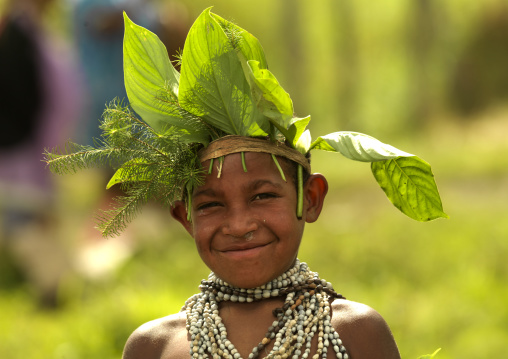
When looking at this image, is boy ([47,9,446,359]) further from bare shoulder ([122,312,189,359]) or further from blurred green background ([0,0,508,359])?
blurred green background ([0,0,508,359])

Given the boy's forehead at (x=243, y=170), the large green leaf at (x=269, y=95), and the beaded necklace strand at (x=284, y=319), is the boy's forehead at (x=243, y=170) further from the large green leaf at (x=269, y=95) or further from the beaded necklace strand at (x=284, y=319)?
the beaded necklace strand at (x=284, y=319)

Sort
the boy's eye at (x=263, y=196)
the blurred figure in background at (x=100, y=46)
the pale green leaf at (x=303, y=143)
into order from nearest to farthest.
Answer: the boy's eye at (x=263, y=196) → the pale green leaf at (x=303, y=143) → the blurred figure in background at (x=100, y=46)

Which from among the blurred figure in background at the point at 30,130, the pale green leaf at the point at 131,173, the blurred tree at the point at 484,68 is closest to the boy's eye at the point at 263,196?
the pale green leaf at the point at 131,173

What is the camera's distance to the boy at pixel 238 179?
249 centimetres

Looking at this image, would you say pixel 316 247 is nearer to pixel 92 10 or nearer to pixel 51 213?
pixel 51 213

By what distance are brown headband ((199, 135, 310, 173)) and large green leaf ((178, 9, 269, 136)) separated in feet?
0.09

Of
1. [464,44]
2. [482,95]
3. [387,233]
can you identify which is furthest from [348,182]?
[464,44]

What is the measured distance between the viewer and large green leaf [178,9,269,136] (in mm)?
2486

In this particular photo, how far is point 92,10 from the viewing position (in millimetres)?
7367

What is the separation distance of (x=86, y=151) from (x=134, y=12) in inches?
190

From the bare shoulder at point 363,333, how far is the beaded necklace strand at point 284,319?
0.04 meters

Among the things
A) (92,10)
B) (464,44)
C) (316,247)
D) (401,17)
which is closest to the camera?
(316,247)

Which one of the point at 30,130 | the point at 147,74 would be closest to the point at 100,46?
the point at 30,130

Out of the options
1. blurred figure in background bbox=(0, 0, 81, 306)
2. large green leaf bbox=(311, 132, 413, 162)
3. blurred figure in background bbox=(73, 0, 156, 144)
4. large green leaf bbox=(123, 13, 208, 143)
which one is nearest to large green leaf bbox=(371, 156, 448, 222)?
large green leaf bbox=(311, 132, 413, 162)
